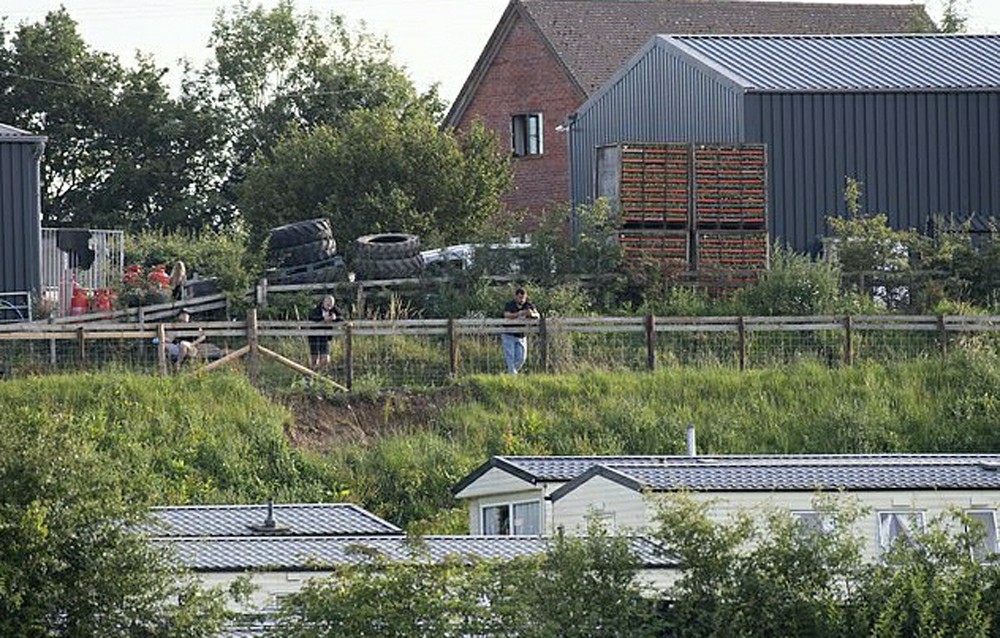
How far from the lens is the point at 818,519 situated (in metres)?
33.1

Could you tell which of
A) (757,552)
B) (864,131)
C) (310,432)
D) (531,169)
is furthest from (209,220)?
(757,552)

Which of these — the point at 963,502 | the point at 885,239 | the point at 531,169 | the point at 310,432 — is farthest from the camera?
the point at 531,169

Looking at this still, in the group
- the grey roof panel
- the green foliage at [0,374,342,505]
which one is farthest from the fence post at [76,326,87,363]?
the grey roof panel

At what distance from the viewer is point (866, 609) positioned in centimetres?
3039

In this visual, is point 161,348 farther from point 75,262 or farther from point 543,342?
point 75,262

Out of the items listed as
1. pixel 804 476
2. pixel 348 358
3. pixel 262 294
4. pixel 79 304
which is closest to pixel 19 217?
pixel 79 304

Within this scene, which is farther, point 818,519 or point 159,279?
point 159,279

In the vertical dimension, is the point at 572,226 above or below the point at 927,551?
above

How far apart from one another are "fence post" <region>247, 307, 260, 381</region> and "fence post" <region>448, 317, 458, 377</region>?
130 inches

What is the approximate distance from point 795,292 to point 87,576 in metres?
23.2

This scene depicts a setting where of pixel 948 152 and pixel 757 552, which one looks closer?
pixel 757 552

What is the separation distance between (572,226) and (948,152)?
7923 mm

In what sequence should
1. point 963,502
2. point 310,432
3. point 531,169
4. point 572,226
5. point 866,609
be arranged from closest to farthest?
point 866,609 → point 963,502 → point 310,432 → point 572,226 → point 531,169

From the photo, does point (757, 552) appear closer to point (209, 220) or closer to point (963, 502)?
point (963, 502)
